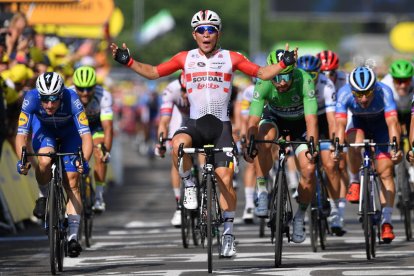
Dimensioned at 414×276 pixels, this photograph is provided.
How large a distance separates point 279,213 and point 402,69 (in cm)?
393

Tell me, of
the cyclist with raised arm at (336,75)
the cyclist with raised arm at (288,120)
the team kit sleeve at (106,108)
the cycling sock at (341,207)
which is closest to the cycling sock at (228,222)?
the cyclist with raised arm at (288,120)

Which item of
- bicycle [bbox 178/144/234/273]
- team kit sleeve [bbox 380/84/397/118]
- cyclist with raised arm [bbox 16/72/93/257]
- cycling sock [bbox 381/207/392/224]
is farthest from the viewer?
cycling sock [bbox 381/207/392/224]

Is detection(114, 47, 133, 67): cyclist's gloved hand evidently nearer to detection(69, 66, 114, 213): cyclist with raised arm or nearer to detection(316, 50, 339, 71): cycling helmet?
detection(69, 66, 114, 213): cyclist with raised arm

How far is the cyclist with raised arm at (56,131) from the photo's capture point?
44.1ft

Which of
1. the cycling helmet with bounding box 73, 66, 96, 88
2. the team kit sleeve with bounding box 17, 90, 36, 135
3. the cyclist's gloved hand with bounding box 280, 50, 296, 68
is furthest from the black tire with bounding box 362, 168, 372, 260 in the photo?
the cycling helmet with bounding box 73, 66, 96, 88

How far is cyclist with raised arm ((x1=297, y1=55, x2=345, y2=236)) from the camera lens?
51.5ft

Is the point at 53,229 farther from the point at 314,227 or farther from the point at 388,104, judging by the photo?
the point at 388,104

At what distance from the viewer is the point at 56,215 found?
43.1ft

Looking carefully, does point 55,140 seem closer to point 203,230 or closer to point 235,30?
point 203,230

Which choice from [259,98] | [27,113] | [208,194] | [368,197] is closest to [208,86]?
[259,98]

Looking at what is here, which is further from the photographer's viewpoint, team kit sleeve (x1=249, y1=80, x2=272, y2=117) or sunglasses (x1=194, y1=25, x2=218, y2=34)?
team kit sleeve (x1=249, y1=80, x2=272, y2=117)

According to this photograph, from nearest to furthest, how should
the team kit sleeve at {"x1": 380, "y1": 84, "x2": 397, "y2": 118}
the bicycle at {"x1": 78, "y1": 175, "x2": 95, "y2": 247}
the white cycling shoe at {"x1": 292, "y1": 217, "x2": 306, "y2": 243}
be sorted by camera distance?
the white cycling shoe at {"x1": 292, "y1": 217, "x2": 306, "y2": 243} → the team kit sleeve at {"x1": 380, "y1": 84, "x2": 397, "y2": 118} → the bicycle at {"x1": 78, "y1": 175, "x2": 95, "y2": 247}

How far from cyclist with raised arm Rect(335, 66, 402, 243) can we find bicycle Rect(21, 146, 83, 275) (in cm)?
288

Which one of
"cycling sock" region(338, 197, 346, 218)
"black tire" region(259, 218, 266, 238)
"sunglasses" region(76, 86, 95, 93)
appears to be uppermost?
"sunglasses" region(76, 86, 95, 93)
